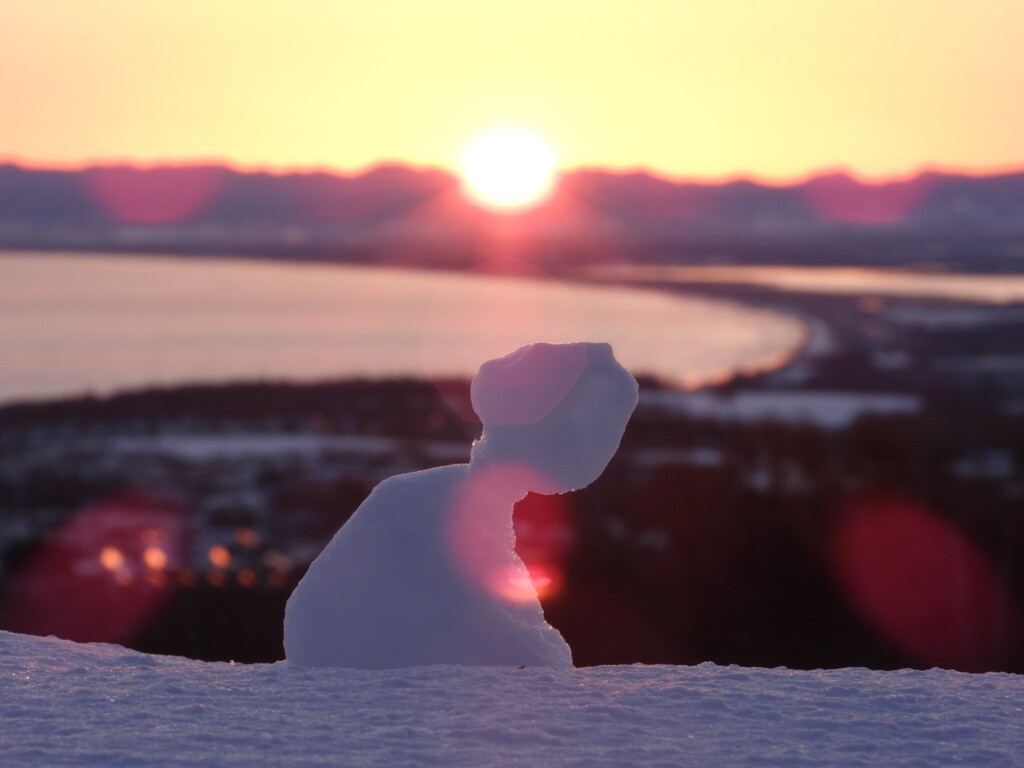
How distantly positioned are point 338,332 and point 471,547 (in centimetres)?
5114

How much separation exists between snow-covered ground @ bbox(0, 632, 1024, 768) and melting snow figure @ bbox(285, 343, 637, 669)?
0.55 ft

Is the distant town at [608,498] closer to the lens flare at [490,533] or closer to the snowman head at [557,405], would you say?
the lens flare at [490,533]

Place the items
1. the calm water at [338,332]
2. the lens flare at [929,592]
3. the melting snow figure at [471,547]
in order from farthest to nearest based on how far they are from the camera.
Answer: the calm water at [338,332]
the lens flare at [929,592]
the melting snow figure at [471,547]

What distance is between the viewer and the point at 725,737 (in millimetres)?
2740

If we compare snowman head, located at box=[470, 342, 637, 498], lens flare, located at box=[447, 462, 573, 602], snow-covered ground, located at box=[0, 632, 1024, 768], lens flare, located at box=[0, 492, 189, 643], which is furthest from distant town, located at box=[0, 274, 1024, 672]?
snow-covered ground, located at box=[0, 632, 1024, 768]

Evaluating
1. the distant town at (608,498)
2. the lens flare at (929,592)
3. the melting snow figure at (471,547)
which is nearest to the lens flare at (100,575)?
the distant town at (608,498)

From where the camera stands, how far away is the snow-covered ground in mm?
2596

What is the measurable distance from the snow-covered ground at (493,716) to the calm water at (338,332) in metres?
9.84

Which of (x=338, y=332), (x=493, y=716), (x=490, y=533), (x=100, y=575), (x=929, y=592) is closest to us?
(x=493, y=716)

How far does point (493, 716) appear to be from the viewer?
2.81m

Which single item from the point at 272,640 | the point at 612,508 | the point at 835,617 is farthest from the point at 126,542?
the point at 835,617

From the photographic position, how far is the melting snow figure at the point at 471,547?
11.0ft

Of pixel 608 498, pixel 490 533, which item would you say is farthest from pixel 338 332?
pixel 490 533

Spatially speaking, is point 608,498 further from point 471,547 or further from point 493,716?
point 493,716
